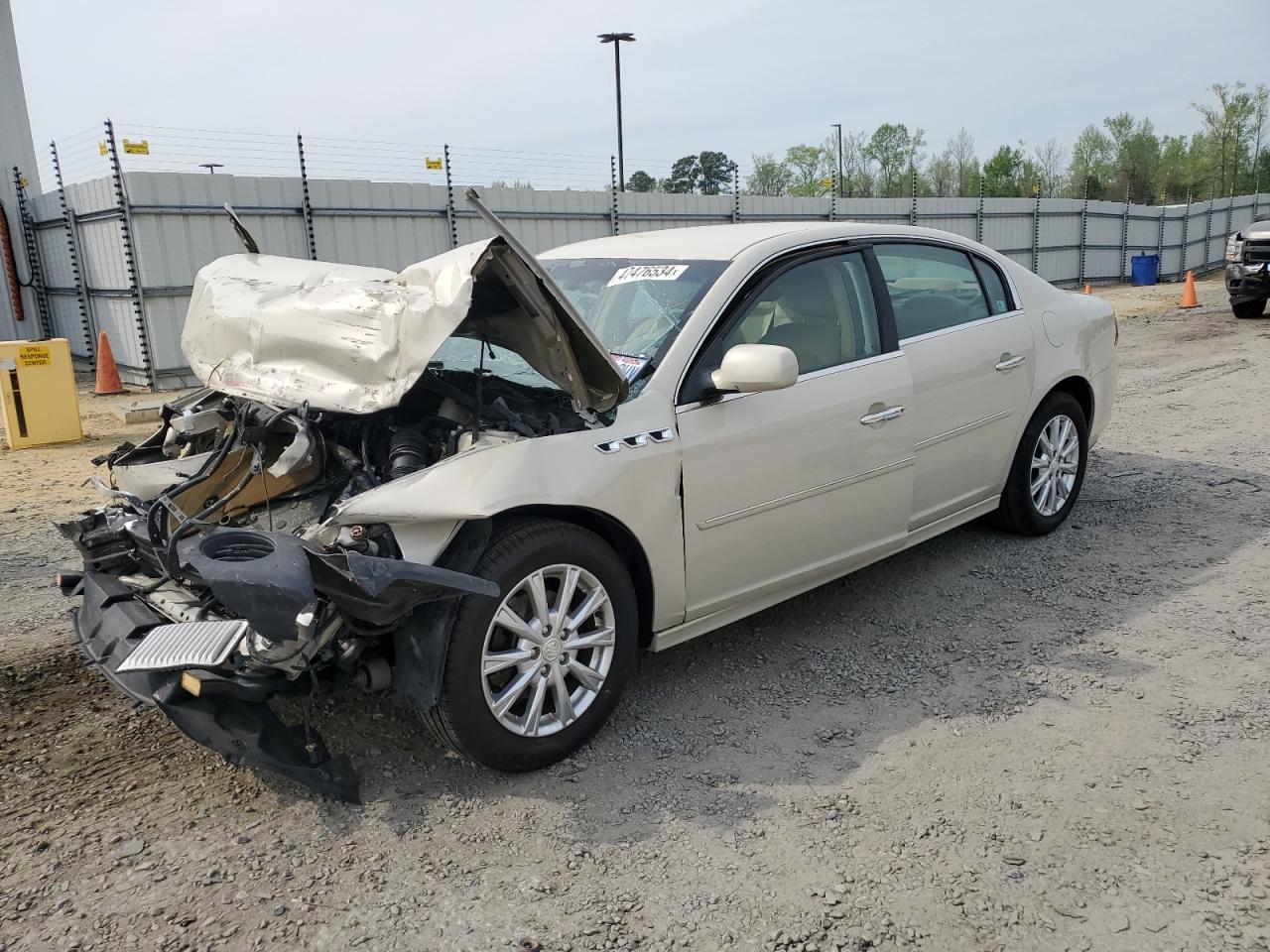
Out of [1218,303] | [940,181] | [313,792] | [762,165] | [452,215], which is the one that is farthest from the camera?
[762,165]

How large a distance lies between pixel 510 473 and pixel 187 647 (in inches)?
41.1

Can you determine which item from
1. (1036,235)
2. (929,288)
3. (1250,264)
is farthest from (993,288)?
(1036,235)

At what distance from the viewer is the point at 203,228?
508 inches

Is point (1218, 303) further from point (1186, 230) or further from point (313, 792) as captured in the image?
point (313, 792)

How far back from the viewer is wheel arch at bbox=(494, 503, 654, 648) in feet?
10.4

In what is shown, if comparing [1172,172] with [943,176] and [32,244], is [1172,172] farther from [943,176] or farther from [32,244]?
[32,244]

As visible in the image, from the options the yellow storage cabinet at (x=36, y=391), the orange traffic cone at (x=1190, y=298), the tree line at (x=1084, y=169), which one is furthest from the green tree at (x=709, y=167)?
the yellow storage cabinet at (x=36, y=391)

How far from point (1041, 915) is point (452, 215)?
45.8 feet

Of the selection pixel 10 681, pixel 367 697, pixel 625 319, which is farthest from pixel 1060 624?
pixel 10 681

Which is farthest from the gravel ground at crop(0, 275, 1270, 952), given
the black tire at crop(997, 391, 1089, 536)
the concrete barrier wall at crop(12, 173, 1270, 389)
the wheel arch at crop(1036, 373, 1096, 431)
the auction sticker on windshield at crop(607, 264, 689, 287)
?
the concrete barrier wall at crop(12, 173, 1270, 389)

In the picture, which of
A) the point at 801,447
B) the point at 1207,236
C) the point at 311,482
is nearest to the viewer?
the point at 311,482

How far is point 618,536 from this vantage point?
135 inches

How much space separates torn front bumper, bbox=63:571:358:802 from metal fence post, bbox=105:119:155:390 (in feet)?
35.2

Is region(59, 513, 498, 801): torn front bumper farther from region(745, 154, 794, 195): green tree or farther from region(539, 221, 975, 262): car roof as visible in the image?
region(745, 154, 794, 195): green tree
